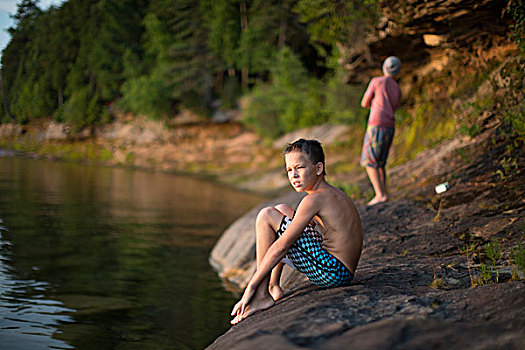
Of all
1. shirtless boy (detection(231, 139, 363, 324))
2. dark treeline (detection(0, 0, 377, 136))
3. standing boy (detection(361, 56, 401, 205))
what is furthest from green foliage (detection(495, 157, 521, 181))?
dark treeline (detection(0, 0, 377, 136))

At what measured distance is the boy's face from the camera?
3.50m

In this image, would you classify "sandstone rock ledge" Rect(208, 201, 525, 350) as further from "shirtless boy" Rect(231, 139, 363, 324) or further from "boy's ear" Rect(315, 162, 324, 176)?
"boy's ear" Rect(315, 162, 324, 176)

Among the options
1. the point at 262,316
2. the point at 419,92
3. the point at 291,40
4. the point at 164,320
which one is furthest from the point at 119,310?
the point at 291,40

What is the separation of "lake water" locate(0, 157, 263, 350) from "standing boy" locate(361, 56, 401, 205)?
298 cm

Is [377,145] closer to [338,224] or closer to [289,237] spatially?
[338,224]

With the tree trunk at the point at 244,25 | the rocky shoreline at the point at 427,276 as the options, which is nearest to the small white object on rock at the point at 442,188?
the rocky shoreline at the point at 427,276

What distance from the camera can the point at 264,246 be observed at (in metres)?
3.67

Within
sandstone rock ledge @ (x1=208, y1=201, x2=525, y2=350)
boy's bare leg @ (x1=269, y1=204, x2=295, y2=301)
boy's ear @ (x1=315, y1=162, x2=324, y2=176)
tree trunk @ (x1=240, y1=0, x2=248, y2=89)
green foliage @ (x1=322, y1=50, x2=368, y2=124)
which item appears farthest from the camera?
tree trunk @ (x1=240, y1=0, x2=248, y2=89)

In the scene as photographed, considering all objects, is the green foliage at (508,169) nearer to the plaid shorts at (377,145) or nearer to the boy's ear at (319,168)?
the plaid shorts at (377,145)

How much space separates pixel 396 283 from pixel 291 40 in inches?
1110

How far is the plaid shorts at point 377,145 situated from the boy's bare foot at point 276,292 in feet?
13.9

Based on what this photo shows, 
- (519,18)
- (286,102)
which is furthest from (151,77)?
(519,18)

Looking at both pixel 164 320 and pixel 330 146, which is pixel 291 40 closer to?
pixel 330 146

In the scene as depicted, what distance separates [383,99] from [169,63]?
29.8 metres
